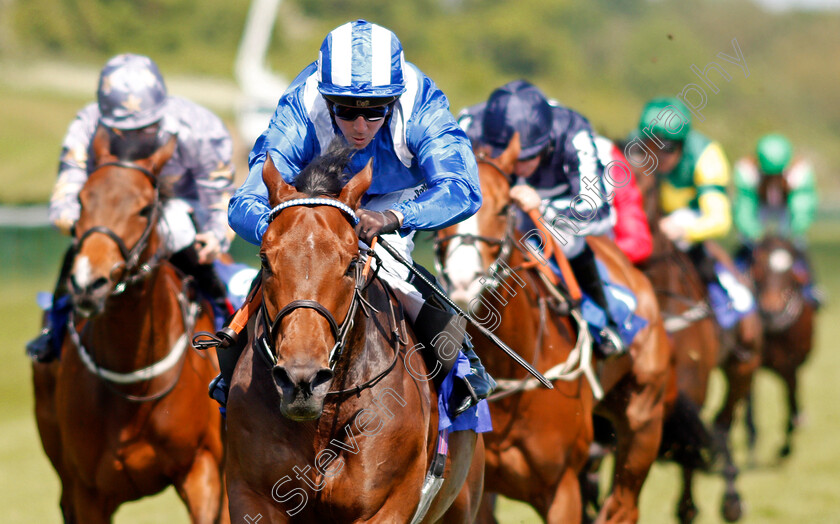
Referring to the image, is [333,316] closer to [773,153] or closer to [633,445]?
[633,445]

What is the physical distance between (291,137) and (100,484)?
1973mm

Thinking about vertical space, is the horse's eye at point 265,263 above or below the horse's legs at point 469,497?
above

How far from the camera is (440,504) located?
11.6 feet

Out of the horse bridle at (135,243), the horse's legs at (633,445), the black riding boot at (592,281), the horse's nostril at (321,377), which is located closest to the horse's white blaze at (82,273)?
the horse bridle at (135,243)

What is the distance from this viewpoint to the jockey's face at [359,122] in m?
3.21

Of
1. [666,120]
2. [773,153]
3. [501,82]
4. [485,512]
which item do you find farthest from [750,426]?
[501,82]

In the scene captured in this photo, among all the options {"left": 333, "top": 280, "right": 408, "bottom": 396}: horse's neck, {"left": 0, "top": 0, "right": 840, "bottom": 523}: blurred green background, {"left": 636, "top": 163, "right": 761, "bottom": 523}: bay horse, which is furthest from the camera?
{"left": 0, "top": 0, "right": 840, "bottom": 523}: blurred green background

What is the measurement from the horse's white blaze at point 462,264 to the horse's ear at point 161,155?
54.6 inches

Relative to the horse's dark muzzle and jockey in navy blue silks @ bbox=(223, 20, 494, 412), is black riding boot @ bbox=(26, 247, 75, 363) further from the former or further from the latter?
the horse's dark muzzle

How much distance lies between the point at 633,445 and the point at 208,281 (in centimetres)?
239

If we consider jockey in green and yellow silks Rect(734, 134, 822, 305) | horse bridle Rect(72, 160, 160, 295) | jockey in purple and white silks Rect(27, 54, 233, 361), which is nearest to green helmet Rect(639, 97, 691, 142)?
jockey in green and yellow silks Rect(734, 134, 822, 305)

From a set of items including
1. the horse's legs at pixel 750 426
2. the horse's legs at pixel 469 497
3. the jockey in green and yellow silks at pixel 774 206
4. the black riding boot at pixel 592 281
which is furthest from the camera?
the jockey in green and yellow silks at pixel 774 206

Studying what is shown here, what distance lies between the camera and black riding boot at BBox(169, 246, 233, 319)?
16.8 ft

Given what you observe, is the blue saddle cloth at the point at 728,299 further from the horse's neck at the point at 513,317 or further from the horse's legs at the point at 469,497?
the horse's legs at the point at 469,497
